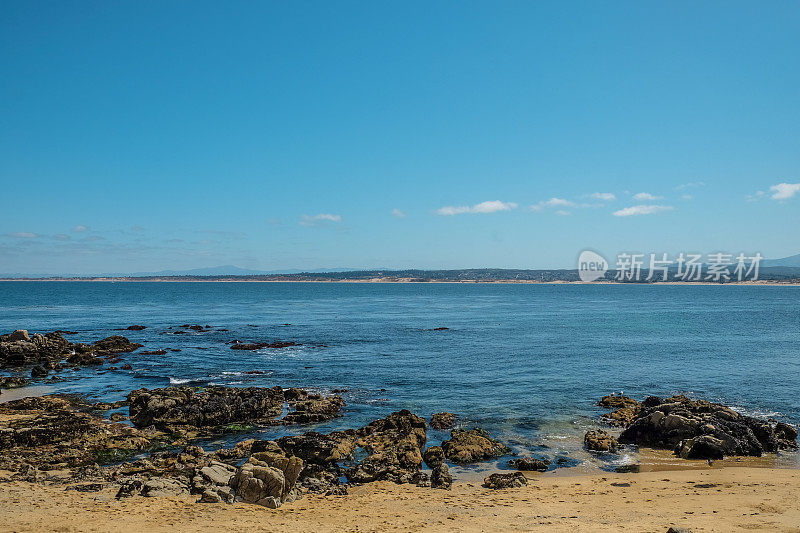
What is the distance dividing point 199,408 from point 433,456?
13.8 m

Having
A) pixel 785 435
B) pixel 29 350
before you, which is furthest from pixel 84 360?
pixel 785 435

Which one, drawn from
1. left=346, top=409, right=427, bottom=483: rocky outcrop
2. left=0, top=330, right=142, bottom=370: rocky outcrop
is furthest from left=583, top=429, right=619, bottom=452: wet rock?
left=0, top=330, right=142, bottom=370: rocky outcrop

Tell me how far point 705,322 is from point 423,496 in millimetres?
80606

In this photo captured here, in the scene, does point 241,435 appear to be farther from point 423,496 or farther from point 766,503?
point 766,503

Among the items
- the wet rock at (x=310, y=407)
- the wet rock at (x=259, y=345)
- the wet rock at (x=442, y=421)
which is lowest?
the wet rock at (x=259, y=345)

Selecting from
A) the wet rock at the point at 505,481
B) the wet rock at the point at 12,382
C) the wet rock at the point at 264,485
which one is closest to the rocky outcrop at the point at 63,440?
the wet rock at the point at 264,485

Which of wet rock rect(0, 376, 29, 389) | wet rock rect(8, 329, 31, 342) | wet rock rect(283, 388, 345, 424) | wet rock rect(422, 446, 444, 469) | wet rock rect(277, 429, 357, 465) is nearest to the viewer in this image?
wet rock rect(277, 429, 357, 465)

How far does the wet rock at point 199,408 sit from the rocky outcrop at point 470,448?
10.9m

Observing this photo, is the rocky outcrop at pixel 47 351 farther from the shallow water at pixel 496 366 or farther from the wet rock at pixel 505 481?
the wet rock at pixel 505 481

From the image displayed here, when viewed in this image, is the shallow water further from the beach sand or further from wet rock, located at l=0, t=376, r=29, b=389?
the beach sand

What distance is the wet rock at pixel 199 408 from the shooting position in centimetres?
2683

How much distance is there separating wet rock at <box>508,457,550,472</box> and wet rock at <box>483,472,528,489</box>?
1.55 meters

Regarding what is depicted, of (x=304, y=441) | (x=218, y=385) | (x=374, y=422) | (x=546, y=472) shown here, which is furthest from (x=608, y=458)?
(x=218, y=385)

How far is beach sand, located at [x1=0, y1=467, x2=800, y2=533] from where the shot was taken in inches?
581
